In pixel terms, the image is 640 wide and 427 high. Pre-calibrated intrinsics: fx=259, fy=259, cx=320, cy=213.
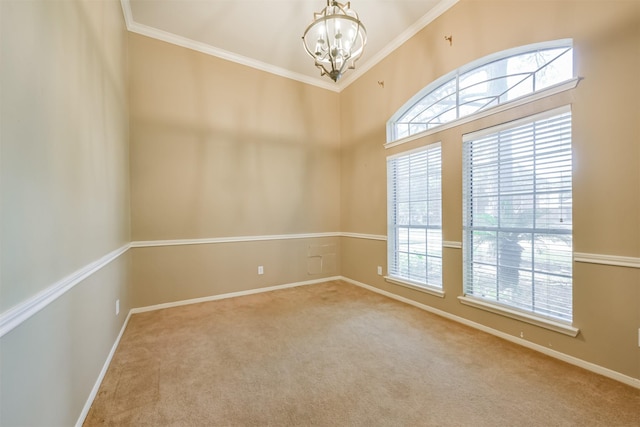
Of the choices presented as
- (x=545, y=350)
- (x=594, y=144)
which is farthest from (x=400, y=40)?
(x=545, y=350)

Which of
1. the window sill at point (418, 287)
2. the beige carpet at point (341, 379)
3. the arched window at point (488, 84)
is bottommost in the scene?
the beige carpet at point (341, 379)

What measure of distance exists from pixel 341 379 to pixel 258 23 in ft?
13.1

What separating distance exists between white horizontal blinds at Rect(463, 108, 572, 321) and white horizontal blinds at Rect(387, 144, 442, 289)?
0.39 metres

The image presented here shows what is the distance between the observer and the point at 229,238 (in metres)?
3.88

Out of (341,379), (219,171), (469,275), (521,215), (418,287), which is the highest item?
(219,171)

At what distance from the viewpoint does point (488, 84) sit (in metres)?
2.75

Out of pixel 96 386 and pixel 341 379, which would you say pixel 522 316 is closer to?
pixel 341 379

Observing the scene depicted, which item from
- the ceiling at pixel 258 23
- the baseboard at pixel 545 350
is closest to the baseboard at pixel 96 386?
the baseboard at pixel 545 350

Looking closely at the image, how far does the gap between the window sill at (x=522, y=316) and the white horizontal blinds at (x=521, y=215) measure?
58 mm

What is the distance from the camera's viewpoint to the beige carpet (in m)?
1.58

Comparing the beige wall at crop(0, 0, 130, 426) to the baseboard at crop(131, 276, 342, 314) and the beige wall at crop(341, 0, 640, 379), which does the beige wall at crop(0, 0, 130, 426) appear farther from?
the beige wall at crop(341, 0, 640, 379)

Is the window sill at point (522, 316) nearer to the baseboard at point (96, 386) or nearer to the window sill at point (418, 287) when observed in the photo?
the window sill at point (418, 287)

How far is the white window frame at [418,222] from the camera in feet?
10.5

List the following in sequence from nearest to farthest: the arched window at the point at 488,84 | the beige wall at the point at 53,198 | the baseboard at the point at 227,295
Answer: the beige wall at the point at 53,198 < the arched window at the point at 488,84 < the baseboard at the point at 227,295
